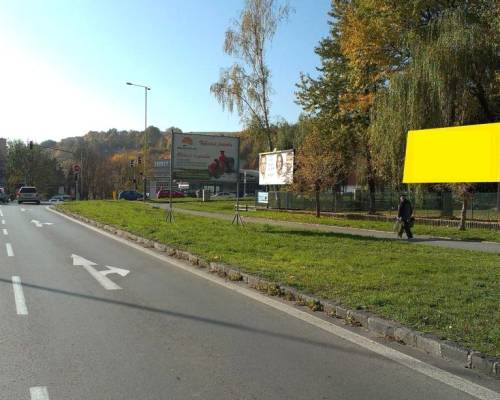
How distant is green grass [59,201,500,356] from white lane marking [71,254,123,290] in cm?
252

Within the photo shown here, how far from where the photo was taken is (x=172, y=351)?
6.15 meters

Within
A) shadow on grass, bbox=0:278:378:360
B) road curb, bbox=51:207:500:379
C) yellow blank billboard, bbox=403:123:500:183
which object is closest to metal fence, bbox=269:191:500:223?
road curb, bbox=51:207:500:379

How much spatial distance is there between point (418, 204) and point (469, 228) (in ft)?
17.9

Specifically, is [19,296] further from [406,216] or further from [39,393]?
[406,216]

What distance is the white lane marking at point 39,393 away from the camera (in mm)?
4727

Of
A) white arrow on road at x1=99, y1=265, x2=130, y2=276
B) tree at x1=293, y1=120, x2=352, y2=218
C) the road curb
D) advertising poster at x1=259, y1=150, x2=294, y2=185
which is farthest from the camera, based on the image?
tree at x1=293, y1=120, x2=352, y2=218

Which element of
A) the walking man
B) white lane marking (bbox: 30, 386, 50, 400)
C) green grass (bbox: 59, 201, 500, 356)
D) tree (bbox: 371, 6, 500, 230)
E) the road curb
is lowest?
white lane marking (bbox: 30, 386, 50, 400)

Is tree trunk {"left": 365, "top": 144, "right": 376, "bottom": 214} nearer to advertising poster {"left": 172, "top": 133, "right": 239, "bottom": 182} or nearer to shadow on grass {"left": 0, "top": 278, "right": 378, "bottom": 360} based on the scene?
advertising poster {"left": 172, "top": 133, "right": 239, "bottom": 182}

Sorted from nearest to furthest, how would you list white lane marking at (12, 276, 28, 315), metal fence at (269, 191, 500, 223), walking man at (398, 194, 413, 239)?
1. white lane marking at (12, 276, 28, 315)
2. walking man at (398, 194, 413, 239)
3. metal fence at (269, 191, 500, 223)

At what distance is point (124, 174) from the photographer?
313ft

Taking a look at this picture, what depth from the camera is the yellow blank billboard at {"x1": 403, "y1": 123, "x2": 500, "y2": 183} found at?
5.07 metres

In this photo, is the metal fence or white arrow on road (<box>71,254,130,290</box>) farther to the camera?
the metal fence

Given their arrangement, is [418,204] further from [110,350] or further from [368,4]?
[110,350]

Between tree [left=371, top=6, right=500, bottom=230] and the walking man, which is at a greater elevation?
tree [left=371, top=6, right=500, bottom=230]
